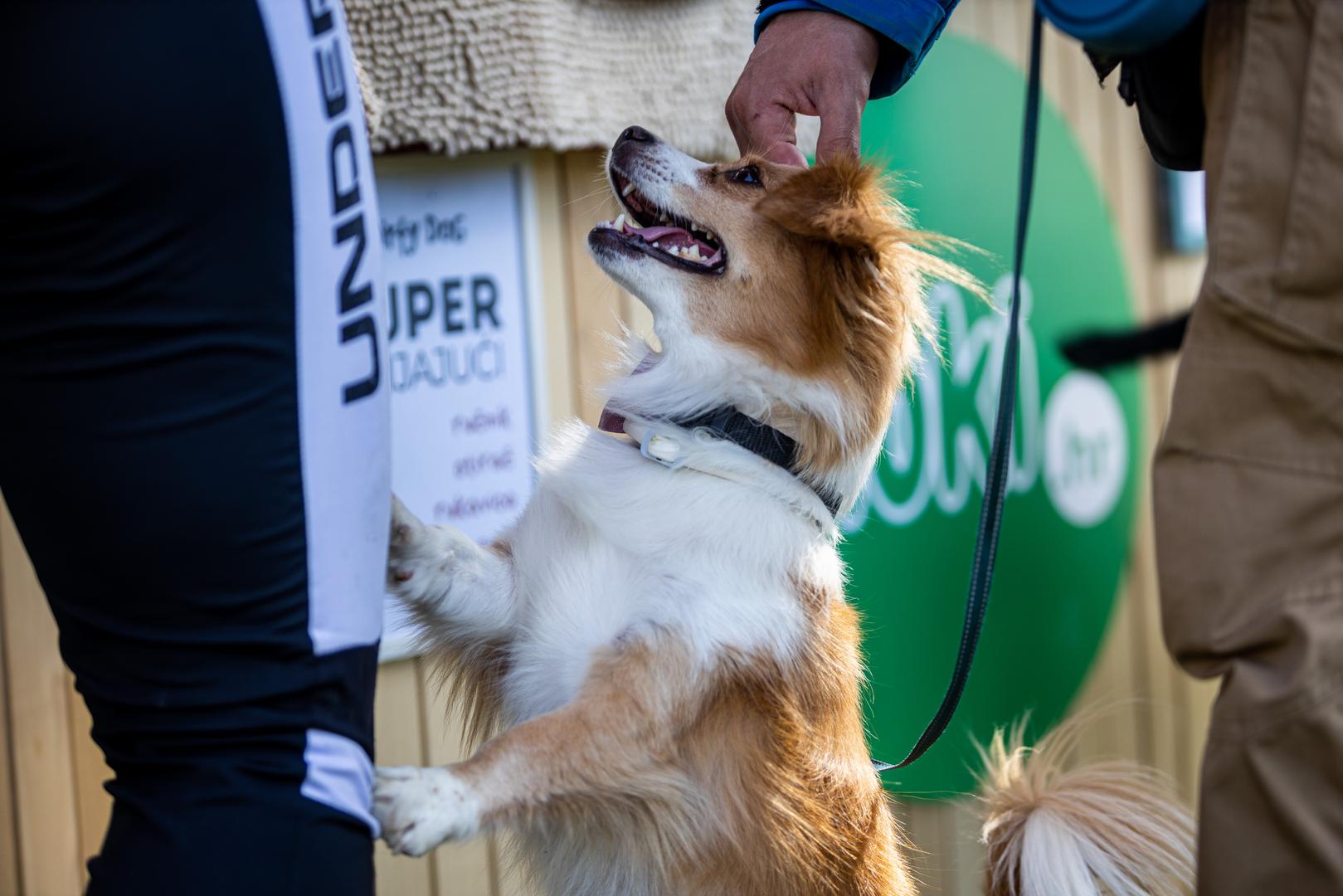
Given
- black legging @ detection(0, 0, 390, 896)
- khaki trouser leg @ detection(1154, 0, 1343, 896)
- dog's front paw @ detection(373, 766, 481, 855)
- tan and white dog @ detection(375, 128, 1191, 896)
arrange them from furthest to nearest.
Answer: tan and white dog @ detection(375, 128, 1191, 896) → dog's front paw @ detection(373, 766, 481, 855) → khaki trouser leg @ detection(1154, 0, 1343, 896) → black legging @ detection(0, 0, 390, 896)

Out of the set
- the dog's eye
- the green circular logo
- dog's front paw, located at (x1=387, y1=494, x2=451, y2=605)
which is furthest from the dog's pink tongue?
the green circular logo

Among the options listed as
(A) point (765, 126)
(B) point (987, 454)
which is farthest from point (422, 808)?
(B) point (987, 454)

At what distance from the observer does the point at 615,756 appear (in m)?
1.44

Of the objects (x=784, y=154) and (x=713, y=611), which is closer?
(x=713, y=611)

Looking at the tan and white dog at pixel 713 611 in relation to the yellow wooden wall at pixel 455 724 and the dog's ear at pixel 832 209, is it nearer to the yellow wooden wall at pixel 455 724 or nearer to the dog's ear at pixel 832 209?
the dog's ear at pixel 832 209

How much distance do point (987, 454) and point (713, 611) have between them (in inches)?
A: 80.4

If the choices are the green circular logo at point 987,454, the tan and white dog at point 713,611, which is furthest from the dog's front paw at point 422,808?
the green circular logo at point 987,454

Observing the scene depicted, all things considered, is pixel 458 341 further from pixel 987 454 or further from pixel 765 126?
pixel 987 454

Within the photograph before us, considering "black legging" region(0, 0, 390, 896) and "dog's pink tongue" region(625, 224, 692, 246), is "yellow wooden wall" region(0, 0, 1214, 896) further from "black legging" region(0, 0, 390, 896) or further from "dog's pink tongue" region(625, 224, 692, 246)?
"black legging" region(0, 0, 390, 896)

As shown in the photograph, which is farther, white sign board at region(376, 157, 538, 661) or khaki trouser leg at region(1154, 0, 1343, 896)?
white sign board at region(376, 157, 538, 661)

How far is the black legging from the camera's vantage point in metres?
0.93

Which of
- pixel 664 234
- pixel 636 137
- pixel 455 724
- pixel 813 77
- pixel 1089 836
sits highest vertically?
pixel 813 77

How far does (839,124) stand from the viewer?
5.86ft

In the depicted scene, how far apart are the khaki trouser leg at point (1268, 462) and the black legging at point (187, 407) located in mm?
796
